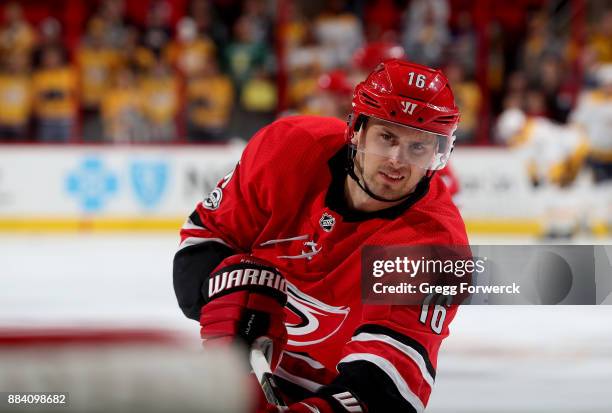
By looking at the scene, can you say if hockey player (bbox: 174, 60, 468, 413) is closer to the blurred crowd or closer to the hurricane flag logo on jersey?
the hurricane flag logo on jersey

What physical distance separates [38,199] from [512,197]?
392cm

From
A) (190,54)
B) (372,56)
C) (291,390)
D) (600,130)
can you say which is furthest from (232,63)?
(291,390)

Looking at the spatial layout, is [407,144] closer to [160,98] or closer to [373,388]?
[373,388]

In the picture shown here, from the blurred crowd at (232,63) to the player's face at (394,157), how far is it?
6341 millimetres

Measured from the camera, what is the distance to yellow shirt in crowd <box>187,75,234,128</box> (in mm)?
8227

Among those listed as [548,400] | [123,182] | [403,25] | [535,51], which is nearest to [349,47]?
[403,25]

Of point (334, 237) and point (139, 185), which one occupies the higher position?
point (334, 237)

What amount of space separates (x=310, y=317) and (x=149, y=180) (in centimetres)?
604

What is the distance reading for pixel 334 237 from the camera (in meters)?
1.78

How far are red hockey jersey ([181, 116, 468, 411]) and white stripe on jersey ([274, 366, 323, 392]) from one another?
0.14 feet

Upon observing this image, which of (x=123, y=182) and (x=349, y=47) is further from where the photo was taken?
(x=349, y=47)

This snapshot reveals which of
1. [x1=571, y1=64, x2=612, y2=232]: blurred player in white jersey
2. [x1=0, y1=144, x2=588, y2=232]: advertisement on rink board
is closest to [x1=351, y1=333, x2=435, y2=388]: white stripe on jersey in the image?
[x1=0, y1=144, x2=588, y2=232]: advertisement on rink board

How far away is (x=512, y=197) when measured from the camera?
7930 mm

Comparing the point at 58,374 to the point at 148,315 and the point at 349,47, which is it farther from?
the point at 349,47
